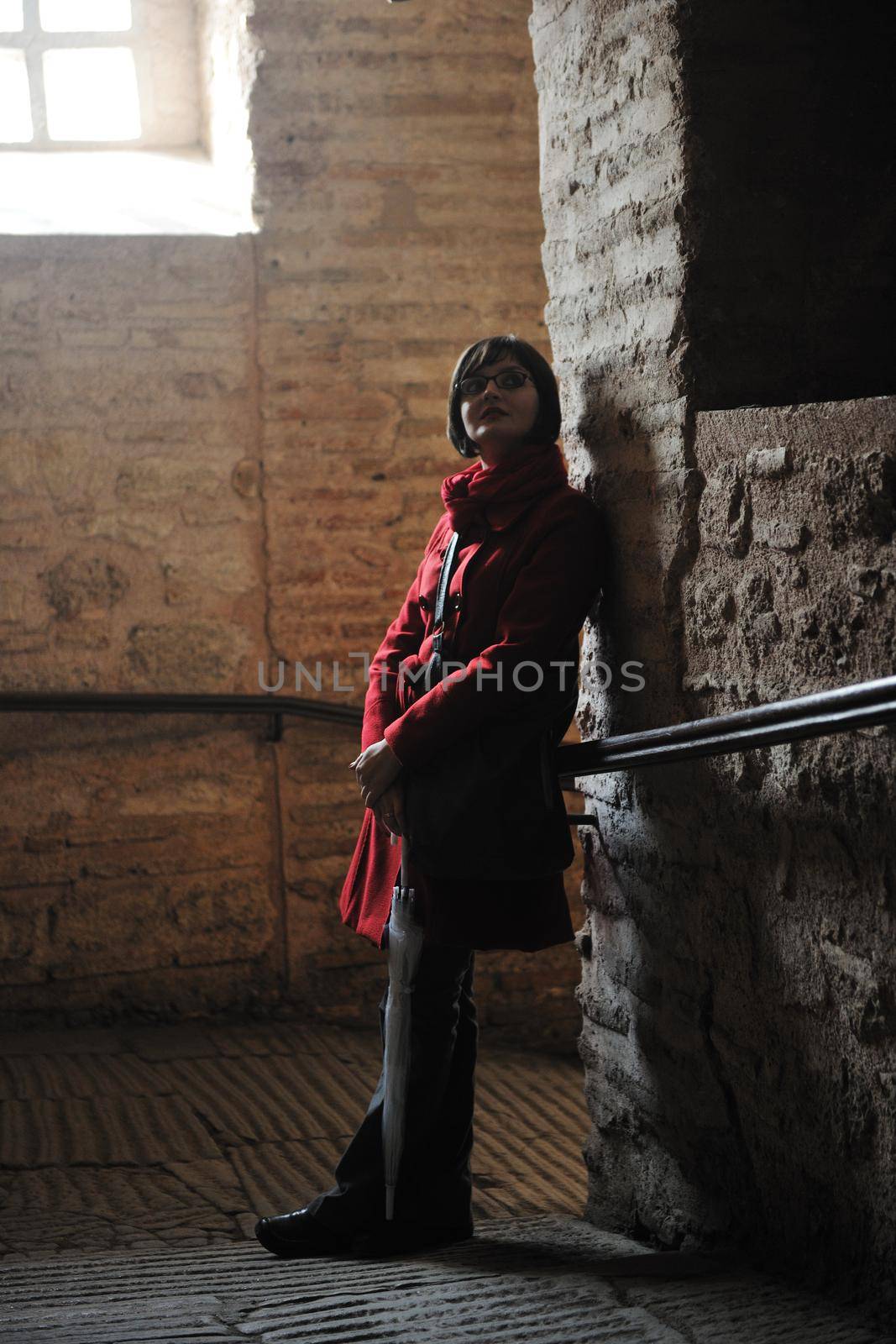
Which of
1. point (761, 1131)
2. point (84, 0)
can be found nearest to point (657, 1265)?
point (761, 1131)

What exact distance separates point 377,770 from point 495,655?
0.30 meters

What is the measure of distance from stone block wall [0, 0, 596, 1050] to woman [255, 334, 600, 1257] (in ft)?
6.02

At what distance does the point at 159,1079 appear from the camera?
4.04 metres

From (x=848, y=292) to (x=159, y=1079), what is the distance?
2.90 m

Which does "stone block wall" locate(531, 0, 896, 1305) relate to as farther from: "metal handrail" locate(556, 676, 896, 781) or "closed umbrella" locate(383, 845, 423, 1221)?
"closed umbrella" locate(383, 845, 423, 1221)

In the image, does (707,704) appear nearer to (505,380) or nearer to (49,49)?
(505,380)

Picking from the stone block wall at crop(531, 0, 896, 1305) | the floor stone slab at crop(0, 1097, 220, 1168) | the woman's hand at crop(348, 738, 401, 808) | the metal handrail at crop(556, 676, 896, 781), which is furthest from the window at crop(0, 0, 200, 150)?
the metal handrail at crop(556, 676, 896, 781)

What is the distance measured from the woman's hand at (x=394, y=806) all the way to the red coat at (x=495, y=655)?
0.07 m

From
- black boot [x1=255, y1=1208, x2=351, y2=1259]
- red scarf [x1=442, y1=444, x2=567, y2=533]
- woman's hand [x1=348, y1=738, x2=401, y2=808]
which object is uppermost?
red scarf [x1=442, y1=444, x2=567, y2=533]

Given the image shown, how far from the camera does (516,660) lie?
235 cm

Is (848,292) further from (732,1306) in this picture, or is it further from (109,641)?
(109,641)

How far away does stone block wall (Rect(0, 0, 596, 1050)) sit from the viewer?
4.34 metres

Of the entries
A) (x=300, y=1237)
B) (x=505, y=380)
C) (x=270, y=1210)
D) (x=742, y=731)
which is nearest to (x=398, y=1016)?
(x=300, y=1237)

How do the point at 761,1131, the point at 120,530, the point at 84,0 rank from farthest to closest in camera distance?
the point at 84,0
the point at 120,530
the point at 761,1131
